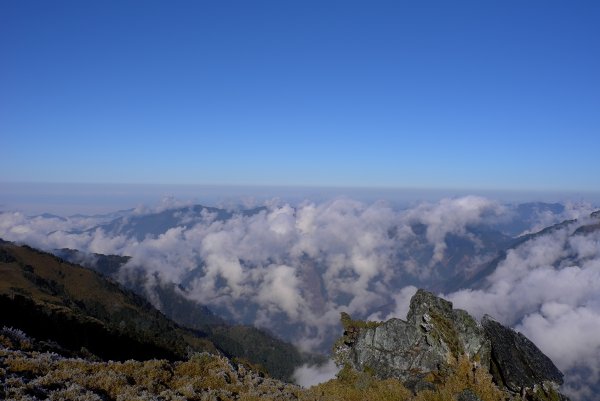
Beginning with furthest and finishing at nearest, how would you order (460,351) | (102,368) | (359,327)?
(359,327)
(460,351)
(102,368)

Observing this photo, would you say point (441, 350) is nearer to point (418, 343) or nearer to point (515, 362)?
point (418, 343)

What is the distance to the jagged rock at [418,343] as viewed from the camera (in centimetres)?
3316

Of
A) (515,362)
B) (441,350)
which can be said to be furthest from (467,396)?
(515,362)

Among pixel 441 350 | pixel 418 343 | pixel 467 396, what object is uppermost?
pixel 467 396

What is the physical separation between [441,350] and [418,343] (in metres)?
2.60

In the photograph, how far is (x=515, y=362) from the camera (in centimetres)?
3228

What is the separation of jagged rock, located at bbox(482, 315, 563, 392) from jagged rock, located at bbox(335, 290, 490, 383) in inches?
50.7

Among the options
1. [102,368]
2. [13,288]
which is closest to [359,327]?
[102,368]

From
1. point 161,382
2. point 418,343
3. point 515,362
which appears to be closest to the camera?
point 161,382

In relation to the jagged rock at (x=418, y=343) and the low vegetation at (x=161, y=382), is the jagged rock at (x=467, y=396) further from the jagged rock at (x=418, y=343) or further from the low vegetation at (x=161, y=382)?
the jagged rock at (x=418, y=343)

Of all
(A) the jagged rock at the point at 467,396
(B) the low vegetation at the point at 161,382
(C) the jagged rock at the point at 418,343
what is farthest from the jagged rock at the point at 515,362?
(A) the jagged rock at the point at 467,396

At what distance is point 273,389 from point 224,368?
3.35m

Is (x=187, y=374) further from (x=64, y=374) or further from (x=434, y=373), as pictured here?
(x=434, y=373)

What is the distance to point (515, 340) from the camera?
35125 millimetres
